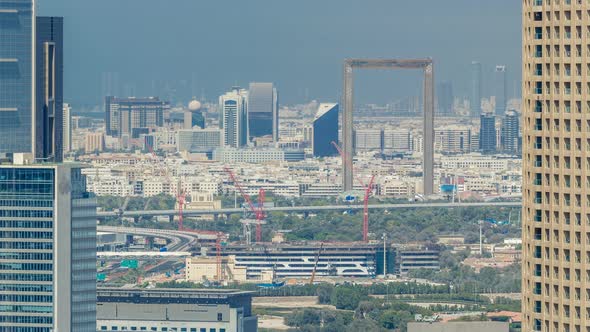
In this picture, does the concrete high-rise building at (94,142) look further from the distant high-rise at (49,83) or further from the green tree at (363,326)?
the distant high-rise at (49,83)

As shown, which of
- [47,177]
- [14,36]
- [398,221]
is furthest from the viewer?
[398,221]

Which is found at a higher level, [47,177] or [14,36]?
[14,36]

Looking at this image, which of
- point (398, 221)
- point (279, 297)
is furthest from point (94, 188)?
point (279, 297)

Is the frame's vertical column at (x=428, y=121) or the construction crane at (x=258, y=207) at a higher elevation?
the frame's vertical column at (x=428, y=121)

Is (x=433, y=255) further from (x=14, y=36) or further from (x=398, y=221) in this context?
(x=14, y=36)

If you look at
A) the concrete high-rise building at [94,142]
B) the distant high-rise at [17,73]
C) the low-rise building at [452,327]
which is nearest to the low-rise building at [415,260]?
the distant high-rise at [17,73]

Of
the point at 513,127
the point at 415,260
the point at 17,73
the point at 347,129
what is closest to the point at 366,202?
the point at 415,260
